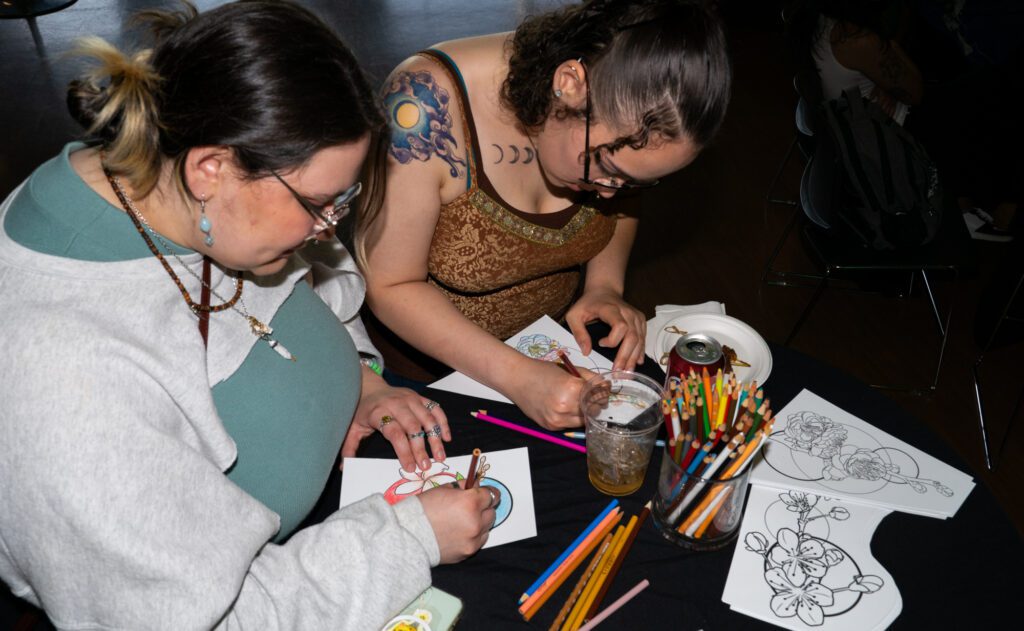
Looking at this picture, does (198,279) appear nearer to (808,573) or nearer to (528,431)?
(528,431)

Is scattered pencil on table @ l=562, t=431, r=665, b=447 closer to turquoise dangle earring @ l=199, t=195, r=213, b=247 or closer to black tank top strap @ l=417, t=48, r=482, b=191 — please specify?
black tank top strap @ l=417, t=48, r=482, b=191

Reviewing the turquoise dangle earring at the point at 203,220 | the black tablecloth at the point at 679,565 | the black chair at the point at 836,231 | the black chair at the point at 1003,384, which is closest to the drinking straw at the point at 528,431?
the black tablecloth at the point at 679,565

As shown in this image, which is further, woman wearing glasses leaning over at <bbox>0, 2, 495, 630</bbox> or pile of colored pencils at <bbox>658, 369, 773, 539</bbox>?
pile of colored pencils at <bbox>658, 369, 773, 539</bbox>

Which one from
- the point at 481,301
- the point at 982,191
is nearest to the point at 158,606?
the point at 481,301

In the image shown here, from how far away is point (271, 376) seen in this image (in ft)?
3.77

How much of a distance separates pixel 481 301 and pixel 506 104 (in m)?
0.46

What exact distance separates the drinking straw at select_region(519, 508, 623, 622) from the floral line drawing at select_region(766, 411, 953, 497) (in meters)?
0.32

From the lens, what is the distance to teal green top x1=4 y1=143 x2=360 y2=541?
96cm

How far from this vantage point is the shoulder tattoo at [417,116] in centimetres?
145

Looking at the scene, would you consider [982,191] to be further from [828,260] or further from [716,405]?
[716,405]

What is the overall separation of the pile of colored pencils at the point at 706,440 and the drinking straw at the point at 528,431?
0.18 m

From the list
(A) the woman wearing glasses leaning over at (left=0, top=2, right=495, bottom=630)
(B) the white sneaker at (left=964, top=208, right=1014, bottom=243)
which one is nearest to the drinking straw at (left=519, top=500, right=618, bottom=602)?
(A) the woman wearing glasses leaning over at (left=0, top=2, right=495, bottom=630)

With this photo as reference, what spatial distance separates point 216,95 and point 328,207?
7.8 inches

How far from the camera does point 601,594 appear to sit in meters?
1.08
